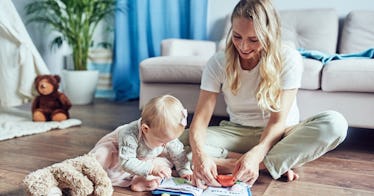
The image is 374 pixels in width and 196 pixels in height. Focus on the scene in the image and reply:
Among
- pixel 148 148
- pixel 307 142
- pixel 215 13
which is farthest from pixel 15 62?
pixel 307 142

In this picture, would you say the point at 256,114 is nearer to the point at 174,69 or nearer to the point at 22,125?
the point at 174,69

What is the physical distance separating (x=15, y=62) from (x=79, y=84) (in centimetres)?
58

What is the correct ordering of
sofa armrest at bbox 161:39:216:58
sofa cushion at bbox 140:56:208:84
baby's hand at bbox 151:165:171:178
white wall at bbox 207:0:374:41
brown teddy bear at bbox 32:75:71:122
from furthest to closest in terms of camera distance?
white wall at bbox 207:0:374:41
sofa armrest at bbox 161:39:216:58
brown teddy bear at bbox 32:75:71:122
sofa cushion at bbox 140:56:208:84
baby's hand at bbox 151:165:171:178

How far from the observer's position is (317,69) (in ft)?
5.60

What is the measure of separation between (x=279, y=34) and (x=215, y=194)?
54cm

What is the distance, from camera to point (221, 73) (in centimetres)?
137

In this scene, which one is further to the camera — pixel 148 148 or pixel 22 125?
pixel 22 125

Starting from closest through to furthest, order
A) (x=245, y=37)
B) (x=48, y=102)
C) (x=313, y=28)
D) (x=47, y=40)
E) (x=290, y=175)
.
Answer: (x=245, y=37) → (x=290, y=175) → (x=48, y=102) → (x=313, y=28) → (x=47, y=40)

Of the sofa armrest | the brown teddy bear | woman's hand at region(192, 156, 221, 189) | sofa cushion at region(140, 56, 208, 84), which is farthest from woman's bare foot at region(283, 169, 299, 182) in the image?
the brown teddy bear

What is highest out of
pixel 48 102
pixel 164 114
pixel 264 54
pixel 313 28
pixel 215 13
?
pixel 215 13

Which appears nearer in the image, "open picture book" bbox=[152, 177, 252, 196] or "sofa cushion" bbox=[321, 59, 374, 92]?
"open picture book" bbox=[152, 177, 252, 196]

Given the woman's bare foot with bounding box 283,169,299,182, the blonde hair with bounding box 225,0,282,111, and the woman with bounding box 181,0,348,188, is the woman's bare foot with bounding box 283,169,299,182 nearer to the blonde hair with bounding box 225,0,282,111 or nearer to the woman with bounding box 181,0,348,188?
the woman with bounding box 181,0,348,188

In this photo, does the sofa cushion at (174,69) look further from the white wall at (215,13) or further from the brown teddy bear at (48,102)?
the white wall at (215,13)

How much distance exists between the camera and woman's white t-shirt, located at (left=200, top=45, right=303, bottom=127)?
1.30 metres
